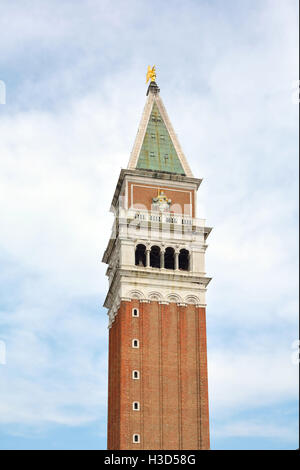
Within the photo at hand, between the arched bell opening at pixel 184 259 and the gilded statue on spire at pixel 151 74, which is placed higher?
the gilded statue on spire at pixel 151 74

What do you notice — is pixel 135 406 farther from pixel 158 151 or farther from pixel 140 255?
pixel 158 151

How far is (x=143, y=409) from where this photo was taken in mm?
72188

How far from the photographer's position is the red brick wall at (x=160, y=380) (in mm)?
71750

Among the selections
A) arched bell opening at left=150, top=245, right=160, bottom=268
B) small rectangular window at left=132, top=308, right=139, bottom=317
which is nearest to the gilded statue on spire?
arched bell opening at left=150, top=245, right=160, bottom=268

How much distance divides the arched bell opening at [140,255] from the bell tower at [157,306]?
0.36ft

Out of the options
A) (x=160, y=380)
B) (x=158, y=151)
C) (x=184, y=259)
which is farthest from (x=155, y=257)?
(x=160, y=380)

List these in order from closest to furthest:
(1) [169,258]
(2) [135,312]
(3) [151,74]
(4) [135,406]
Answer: (4) [135,406] → (2) [135,312] → (1) [169,258] → (3) [151,74]

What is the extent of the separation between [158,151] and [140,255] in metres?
14.1

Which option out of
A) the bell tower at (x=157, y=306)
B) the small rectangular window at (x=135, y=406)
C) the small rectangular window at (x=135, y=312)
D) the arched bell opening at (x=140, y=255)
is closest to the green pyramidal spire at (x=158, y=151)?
the bell tower at (x=157, y=306)

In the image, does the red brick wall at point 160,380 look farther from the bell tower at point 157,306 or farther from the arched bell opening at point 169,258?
the arched bell opening at point 169,258

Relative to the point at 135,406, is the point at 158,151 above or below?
above

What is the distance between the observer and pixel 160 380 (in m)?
74.1
